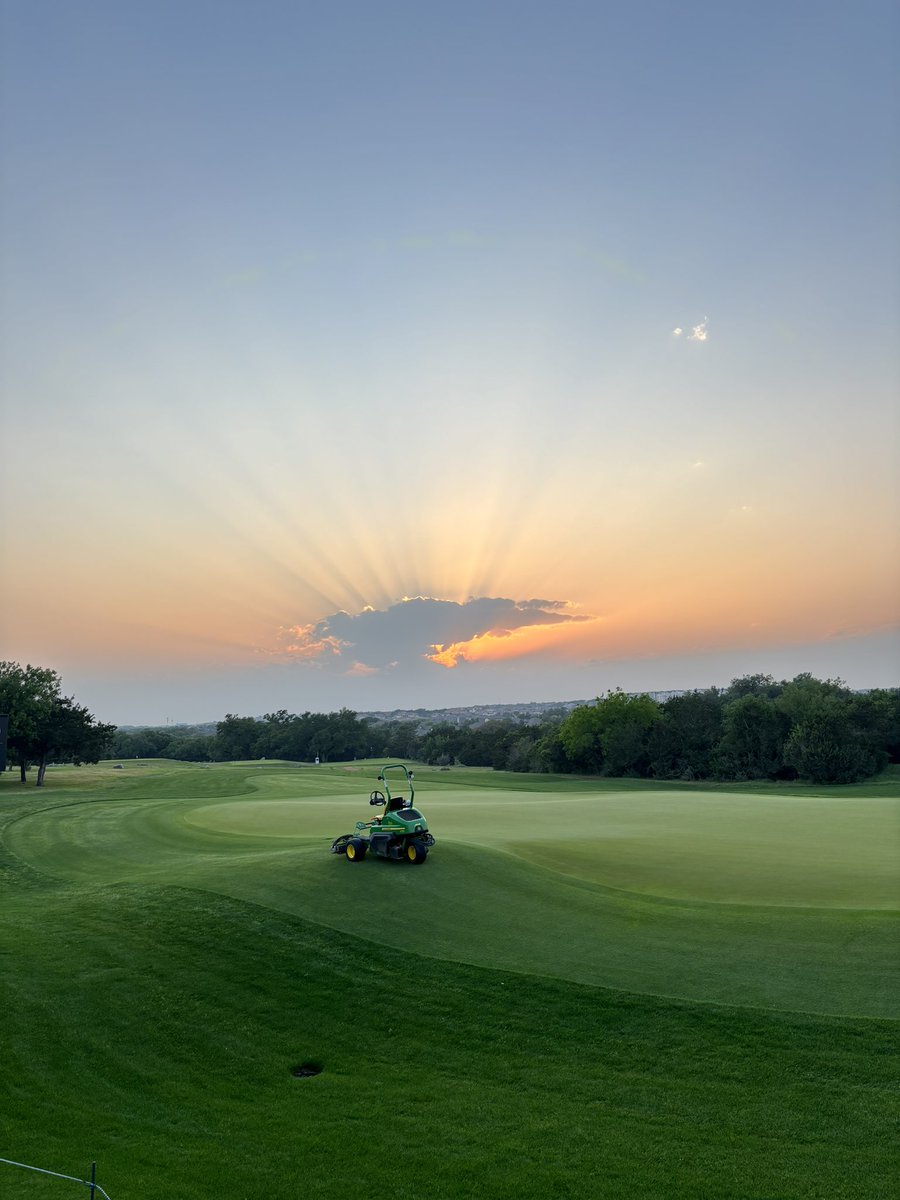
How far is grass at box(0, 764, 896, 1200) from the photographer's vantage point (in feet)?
32.3

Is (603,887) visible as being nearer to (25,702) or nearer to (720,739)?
(25,702)

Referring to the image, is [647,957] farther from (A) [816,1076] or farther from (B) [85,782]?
(B) [85,782]

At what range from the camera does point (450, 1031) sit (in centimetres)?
1323

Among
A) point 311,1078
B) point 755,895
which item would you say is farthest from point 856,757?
point 311,1078

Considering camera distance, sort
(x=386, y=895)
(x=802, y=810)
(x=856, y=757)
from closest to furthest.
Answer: (x=386, y=895) < (x=802, y=810) < (x=856, y=757)

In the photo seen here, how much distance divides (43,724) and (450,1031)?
6497cm

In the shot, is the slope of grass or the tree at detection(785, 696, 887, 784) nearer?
the slope of grass

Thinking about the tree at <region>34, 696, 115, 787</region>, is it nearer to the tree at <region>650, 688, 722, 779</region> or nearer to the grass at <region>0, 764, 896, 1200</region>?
the grass at <region>0, 764, 896, 1200</region>

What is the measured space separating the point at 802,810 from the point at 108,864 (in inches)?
1199

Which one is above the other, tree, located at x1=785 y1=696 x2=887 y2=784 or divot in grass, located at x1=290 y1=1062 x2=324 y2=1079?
tree, located at x1=785 y1=696 x2=887 y2=784

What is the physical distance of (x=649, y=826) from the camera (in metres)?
30.7

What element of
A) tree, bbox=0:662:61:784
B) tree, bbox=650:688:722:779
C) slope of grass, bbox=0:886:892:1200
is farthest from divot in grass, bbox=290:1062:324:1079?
tree, bbox=650:688:722:779

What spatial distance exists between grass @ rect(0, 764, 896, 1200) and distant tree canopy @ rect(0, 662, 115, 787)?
155ft

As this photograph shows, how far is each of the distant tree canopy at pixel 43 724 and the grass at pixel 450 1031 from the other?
1860 inches
